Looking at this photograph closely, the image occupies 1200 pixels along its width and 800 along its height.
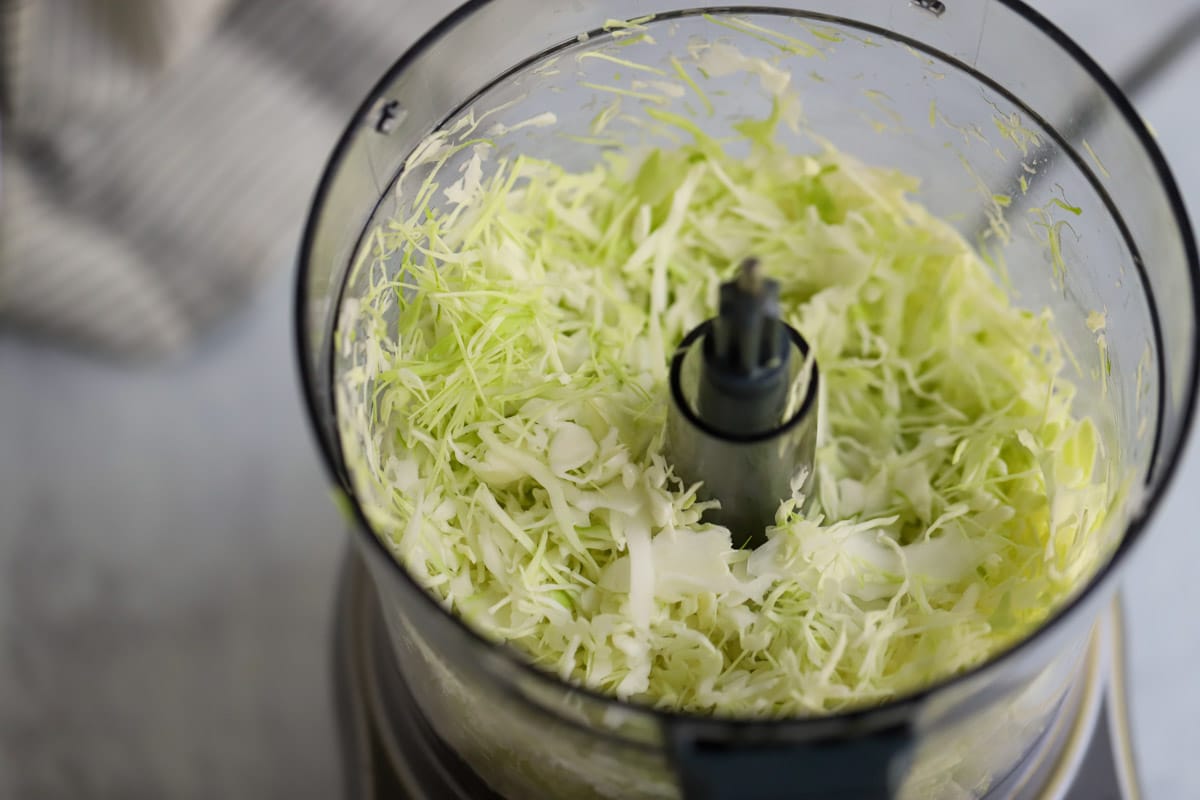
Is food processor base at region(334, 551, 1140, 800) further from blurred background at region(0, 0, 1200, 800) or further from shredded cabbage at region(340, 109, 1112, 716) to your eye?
blurred background at region(0, 0, 1200, 800)

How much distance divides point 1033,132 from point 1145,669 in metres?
0.38

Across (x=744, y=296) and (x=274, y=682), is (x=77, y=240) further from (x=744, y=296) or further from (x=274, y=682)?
(x=744, y=296)

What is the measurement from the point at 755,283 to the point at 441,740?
0.23 meters

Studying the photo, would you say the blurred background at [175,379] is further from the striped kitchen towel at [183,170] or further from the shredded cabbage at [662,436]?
the shredded cabbage at [662,436]

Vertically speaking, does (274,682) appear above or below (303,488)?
below

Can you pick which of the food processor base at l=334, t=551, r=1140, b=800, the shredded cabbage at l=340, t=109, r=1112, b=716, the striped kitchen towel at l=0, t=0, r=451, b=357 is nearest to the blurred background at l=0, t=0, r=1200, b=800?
the striped kitchen towel at l=0, t=0, r=451, b=357

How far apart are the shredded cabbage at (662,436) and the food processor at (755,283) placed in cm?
2

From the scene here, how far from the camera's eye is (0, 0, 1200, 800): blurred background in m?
0.77

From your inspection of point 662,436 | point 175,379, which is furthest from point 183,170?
point 662,436

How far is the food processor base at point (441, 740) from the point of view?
1.54ft

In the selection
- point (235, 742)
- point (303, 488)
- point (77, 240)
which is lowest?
point (235, 742)

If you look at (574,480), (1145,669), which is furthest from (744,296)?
(1145,669)

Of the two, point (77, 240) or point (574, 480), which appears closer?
point (574, 480)

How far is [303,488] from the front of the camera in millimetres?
837
